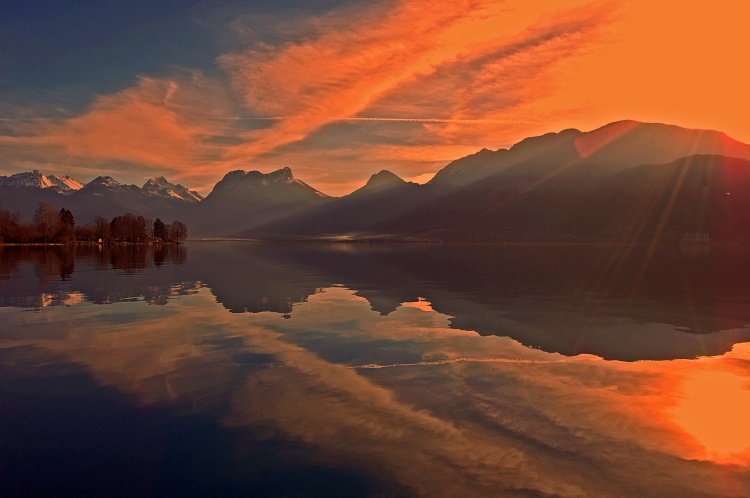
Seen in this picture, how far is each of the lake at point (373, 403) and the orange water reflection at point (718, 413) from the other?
77 millimetres

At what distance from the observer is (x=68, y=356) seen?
74.9 ft

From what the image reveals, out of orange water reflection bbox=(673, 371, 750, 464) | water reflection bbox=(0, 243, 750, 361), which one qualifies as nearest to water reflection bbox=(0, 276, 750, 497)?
orange water reflection bbox=(673, 371, 750, 464)

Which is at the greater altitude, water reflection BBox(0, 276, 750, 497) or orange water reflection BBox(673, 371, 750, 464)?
water reflection BBox(0, 276, 750, 497)

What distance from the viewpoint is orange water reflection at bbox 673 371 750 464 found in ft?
44.7

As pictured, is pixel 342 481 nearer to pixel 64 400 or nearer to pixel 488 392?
pixel 488 392

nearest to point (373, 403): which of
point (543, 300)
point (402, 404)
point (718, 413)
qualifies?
point (402, 404)

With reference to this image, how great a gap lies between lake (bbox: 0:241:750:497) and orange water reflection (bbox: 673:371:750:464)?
3.0 inches

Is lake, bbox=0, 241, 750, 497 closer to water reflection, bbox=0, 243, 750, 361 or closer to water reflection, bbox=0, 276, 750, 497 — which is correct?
water reflection, bbox=0, 276, 750, 497

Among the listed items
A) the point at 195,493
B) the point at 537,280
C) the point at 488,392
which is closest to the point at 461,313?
the point at 488,392

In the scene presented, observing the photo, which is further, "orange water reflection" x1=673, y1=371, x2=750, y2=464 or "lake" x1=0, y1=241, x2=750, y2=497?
"orange water reflection" x1=673, y1=371, x2=750, y2=464

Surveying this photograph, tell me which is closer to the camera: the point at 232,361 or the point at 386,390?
the point at 386,390

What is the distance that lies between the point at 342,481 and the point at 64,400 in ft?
37.1

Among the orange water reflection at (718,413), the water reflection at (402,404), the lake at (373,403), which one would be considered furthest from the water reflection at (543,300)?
the orange water reflection at (718,413)

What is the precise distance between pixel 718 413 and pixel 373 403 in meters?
11.5
